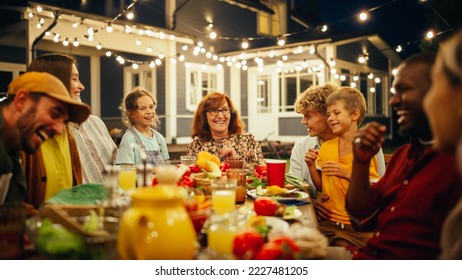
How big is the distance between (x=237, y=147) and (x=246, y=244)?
9.33 feet

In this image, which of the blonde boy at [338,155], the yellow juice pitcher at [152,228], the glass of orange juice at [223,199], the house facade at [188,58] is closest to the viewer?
the yellow juice pitcher at [152,228]

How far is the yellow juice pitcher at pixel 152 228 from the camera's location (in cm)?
110

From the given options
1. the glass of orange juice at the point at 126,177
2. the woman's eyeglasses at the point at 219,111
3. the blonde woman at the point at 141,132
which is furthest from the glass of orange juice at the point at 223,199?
the woman's eyeglasses at the point at 219,111

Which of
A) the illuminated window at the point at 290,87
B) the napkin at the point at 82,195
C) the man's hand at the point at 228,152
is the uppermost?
the illuminated window at the point at 290,87

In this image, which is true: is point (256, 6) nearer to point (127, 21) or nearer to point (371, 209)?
point (127, 21)

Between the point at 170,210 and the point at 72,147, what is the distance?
5.49 feet

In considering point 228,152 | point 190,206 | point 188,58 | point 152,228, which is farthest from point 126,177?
point 188,58

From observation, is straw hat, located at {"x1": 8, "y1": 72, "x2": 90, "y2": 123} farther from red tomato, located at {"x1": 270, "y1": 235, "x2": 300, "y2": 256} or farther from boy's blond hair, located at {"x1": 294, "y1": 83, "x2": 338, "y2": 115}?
boy's blond hair, located at {"x1": 294, "y1": 83, "x2": 338, "y2": 115}

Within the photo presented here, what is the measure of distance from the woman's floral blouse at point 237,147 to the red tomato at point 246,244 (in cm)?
276

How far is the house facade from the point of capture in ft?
32.3

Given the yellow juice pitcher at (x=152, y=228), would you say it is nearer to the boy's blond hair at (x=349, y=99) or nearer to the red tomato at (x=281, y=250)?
the red tomato at (x=281, y=250)

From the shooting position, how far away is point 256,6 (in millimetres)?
14586

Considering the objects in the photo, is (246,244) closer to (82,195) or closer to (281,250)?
(281,250)
